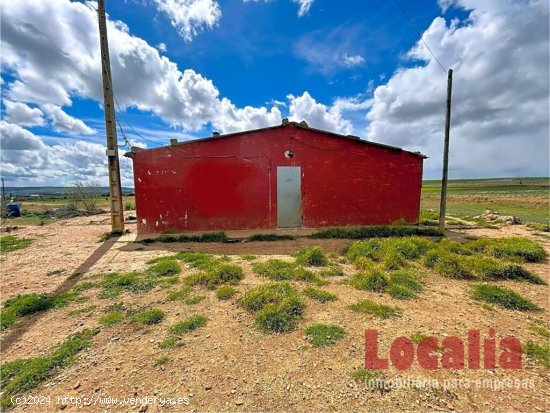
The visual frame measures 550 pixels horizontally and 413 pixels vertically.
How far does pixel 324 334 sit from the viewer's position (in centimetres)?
307

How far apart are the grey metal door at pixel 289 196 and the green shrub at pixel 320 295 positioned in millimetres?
6534

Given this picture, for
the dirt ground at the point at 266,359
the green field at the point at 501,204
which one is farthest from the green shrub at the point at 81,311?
the green field at the point at 501,204

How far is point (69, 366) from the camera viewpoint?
2623 mm

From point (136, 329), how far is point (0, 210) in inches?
794

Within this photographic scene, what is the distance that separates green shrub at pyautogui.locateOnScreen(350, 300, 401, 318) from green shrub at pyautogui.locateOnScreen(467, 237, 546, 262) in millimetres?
4632

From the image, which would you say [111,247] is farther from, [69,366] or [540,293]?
[540,293]

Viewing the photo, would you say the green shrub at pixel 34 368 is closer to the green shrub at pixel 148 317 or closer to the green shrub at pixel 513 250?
the green shrub at pixel 148 317

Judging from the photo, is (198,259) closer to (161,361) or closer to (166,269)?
(166,269)

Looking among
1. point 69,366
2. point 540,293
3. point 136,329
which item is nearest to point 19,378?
point 69,366

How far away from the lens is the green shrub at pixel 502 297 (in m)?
3.82

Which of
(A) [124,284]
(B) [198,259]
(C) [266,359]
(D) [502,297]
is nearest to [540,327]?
(D) [502,297]

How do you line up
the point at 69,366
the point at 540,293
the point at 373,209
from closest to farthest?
the point at 69,366 → the point at 540,293 → the point at 373,209

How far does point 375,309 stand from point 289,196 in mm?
7415

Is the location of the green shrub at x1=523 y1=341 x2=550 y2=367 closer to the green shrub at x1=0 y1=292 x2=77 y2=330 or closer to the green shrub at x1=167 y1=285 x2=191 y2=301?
the green shrub at x1=167 y1=285 x2=191 y2=301
